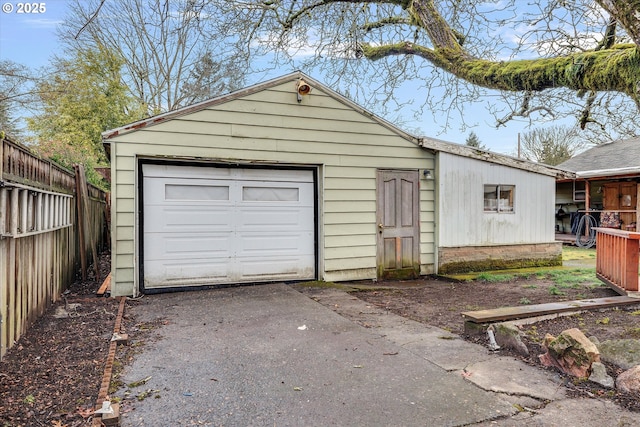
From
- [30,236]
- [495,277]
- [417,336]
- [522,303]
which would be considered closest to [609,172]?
[495,277]

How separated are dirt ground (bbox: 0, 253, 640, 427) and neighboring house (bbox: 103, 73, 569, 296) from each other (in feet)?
2.59

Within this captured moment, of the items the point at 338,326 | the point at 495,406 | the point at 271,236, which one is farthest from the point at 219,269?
the point at 495,406

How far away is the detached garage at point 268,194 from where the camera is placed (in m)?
6.01

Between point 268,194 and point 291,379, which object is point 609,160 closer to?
point 268,194

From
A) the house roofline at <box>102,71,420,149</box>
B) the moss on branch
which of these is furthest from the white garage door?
the moss on branch

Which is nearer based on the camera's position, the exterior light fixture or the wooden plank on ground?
the wooden plank on ground

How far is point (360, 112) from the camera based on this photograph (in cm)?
731

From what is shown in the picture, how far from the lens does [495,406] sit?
2514 millimetres

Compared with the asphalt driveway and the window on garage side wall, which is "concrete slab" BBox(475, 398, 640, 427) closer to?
the asphalt driveway

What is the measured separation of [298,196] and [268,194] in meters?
0.54

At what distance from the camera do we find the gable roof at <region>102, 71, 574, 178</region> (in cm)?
588

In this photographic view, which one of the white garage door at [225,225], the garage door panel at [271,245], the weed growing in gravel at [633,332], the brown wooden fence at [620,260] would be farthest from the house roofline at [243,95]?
the weed growing in gravel at [633,332]

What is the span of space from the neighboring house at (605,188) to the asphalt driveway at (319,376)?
473 inches

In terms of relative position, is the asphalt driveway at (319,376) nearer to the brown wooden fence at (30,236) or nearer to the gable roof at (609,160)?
the brown wooden fence at (30,236)
